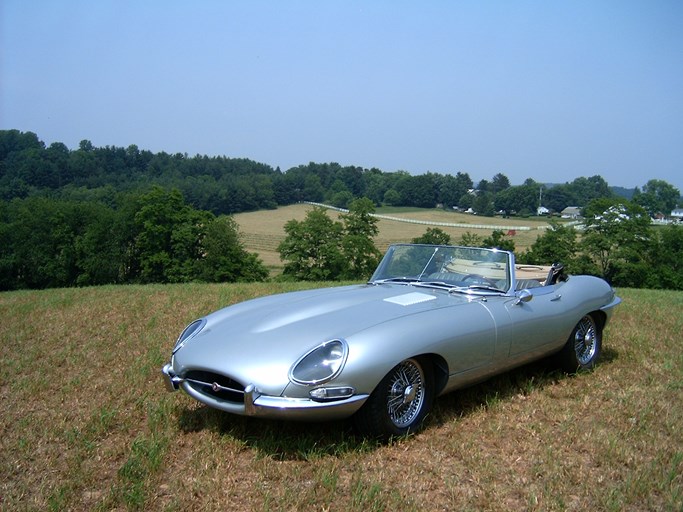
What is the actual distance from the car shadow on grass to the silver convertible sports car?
0.22 meters

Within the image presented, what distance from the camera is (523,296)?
4543 millimetres

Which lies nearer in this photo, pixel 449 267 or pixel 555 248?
pixel 449 267

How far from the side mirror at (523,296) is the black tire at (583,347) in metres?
0.73

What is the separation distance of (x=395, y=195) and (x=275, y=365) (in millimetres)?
65518

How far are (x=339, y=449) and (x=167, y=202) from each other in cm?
4044

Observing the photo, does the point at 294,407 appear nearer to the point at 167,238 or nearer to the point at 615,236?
the point at 167,238

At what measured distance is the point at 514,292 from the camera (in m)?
4.61

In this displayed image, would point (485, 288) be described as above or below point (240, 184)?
below

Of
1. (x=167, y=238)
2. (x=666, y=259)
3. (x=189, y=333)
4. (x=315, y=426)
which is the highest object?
(x=189, y=333)

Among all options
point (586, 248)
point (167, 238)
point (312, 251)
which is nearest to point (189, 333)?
point (312, 251)

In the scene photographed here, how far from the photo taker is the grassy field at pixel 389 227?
46.3 metres

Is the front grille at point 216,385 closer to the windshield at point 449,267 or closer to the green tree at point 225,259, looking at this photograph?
the windshield at point 449,267

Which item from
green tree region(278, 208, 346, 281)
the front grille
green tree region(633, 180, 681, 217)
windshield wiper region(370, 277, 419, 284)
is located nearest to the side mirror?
windshield wiper region(370, 277, 419, 284)

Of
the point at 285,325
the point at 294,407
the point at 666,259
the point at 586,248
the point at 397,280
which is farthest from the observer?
the point at 586,248
